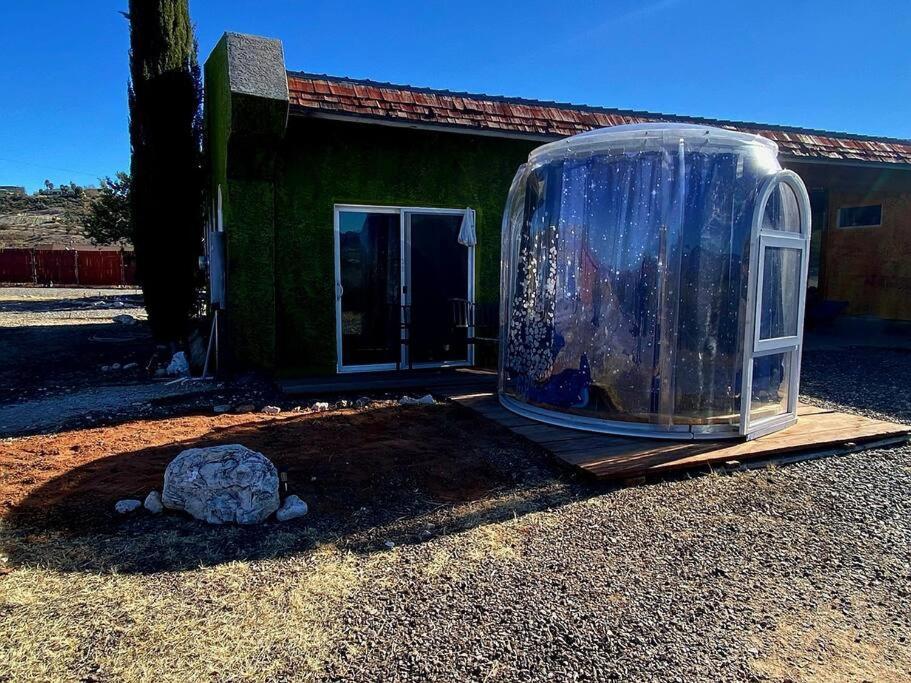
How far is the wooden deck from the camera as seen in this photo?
13.9 ft

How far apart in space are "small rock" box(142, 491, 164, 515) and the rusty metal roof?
467 cm

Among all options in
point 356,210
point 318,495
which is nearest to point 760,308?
point 318,495

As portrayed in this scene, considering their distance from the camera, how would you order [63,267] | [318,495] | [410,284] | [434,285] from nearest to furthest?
1. [318,495]
2. [410,284]
3. [434,285]
4. [63,267]

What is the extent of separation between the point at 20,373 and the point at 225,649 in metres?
7.61

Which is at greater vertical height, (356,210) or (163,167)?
(163,167)

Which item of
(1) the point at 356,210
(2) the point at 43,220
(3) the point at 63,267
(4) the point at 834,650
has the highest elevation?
(2) the point at 43,220

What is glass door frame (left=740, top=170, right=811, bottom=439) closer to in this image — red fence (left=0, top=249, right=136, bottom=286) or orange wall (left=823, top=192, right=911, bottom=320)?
orange wall (left=823, top=192, right=911, bottom=320)

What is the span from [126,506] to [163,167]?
905 cm

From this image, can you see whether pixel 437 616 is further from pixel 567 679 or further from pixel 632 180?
pixel 632 180

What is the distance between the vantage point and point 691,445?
4.66 m

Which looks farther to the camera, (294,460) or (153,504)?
(294,460)

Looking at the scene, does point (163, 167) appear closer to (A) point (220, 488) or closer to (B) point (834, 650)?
(A) point (220, 488)

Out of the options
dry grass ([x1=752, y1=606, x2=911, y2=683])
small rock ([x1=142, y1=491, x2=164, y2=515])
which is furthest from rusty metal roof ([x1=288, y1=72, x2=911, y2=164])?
dry grass ([x1=752, y1=606, x2=911, y2=683])

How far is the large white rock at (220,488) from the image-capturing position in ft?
11.2
